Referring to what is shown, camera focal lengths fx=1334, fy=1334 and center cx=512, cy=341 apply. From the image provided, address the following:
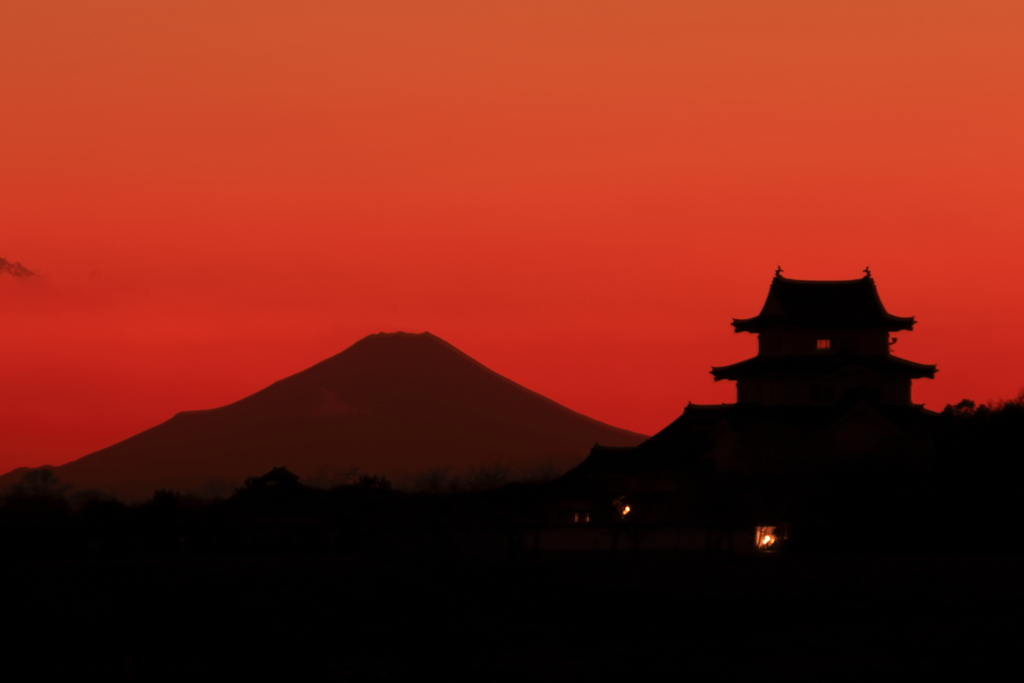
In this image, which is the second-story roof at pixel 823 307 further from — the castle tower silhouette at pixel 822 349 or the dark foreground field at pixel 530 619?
the dark foreground field at pixel 530 619

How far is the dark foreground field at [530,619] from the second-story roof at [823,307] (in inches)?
843

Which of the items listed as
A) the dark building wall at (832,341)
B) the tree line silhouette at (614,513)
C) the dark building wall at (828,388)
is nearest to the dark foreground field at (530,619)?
the tree line silhouette at (614,513)

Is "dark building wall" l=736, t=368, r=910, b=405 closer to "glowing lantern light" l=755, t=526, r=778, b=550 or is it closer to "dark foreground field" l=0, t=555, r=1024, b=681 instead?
"glowing lantern light" l=755, t=526, r=778, b=550

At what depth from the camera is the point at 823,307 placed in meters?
58.2

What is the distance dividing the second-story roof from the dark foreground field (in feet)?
70.3

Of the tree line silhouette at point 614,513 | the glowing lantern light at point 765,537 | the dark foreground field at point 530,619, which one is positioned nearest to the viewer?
the dark foreground field at point 530,619

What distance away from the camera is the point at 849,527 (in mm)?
43094

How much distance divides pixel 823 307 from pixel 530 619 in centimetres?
3224

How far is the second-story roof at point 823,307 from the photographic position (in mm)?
57469

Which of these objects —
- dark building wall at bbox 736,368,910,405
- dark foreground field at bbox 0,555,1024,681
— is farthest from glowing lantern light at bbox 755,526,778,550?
dark foreground field at bbox 0,555,1024,681

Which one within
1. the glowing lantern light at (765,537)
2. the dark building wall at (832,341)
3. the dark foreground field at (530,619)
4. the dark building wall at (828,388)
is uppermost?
the dark building wall at (832,341)

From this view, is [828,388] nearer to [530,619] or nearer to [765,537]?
[765,537]

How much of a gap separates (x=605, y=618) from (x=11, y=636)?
1324 centimetres

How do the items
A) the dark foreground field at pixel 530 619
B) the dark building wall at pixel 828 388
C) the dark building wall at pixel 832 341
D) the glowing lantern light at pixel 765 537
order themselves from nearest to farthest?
the dark foreground field at pixel 530 619 < the glowing lantern light at pixel 765 537 < the dark building wall at pixel 828 388 < the dark building wall at pixel 832 341
